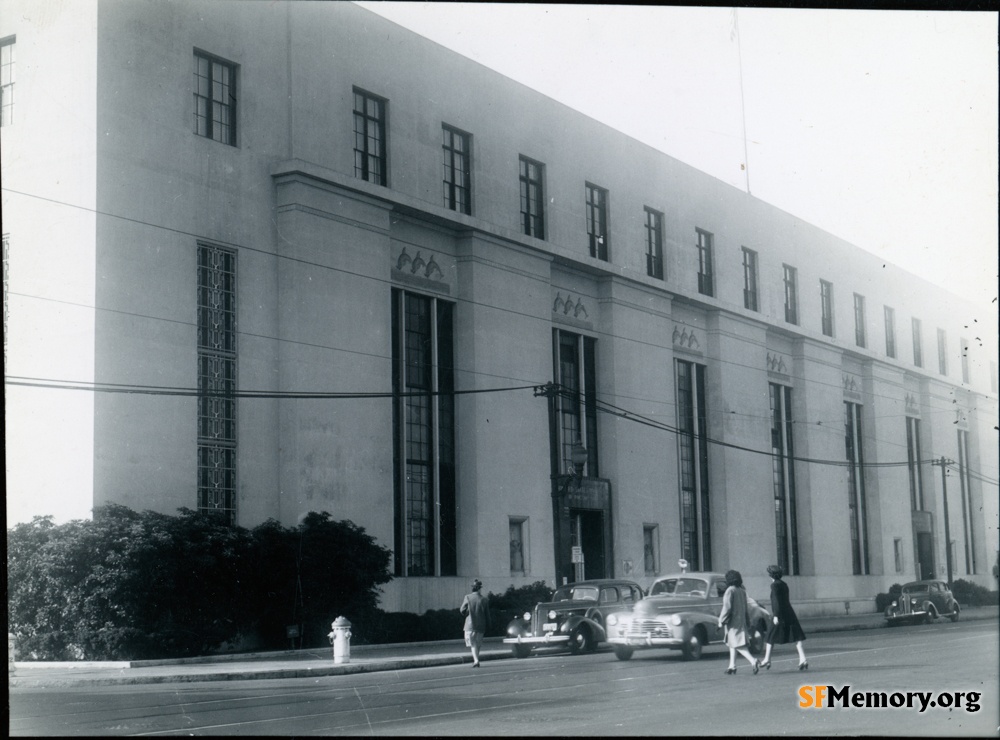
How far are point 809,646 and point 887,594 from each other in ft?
35.5

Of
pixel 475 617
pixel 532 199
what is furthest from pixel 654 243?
pixel 475 617

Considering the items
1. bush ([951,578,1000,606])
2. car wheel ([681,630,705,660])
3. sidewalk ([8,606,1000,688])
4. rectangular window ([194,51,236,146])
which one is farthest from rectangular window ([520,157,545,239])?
bush ([951,578,1000,606])

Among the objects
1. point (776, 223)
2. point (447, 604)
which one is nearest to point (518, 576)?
point (447, 604)

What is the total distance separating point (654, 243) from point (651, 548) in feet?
26.7

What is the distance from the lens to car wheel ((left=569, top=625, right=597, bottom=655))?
2188 cm

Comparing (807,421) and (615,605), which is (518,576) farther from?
(807,421)

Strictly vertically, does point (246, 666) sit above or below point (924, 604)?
below

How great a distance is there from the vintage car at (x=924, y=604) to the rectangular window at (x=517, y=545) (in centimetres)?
932

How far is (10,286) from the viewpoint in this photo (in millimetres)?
18016

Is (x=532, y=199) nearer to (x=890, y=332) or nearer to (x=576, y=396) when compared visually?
(x=576, y=396)

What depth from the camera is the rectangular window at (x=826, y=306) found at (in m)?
24.9

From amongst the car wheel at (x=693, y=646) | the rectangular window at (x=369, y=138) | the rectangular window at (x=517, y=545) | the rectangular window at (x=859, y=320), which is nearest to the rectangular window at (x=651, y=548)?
the rectangular window at (x=517, y=545)

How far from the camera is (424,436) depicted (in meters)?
28.1

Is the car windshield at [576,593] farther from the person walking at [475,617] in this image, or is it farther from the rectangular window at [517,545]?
the rectangular window at [517,545]
